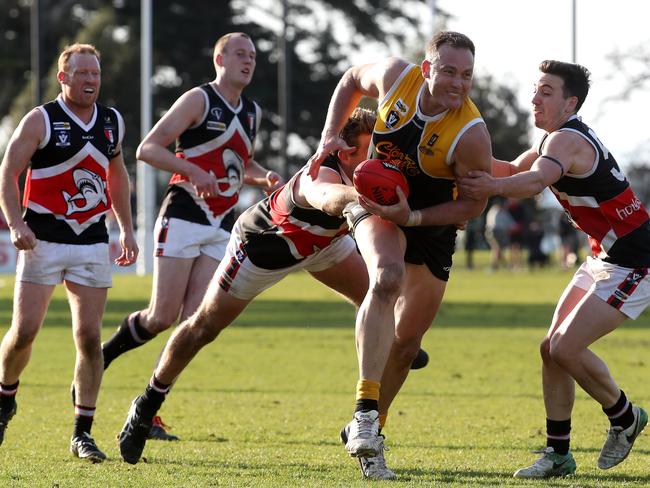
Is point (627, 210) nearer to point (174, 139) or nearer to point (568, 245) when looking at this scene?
point (174, 139)

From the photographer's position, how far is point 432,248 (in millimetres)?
7141

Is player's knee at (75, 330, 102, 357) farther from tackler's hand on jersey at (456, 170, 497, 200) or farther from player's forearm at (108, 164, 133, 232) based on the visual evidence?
tackler's hand on jersey at (456, 170, 497, 200)

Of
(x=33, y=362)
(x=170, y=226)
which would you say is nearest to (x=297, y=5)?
(x=33, y=362)

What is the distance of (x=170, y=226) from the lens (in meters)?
8.97

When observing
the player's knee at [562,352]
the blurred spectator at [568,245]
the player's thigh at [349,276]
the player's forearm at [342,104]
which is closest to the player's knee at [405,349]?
the player's thigh at [349,276]

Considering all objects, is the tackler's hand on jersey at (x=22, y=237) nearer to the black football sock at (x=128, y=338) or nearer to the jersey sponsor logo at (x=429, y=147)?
the black football sock at (x=128, y=338)

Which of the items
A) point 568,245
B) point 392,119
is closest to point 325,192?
point 392,119

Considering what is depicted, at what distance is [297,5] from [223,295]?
3943 cm

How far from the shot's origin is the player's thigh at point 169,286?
28.8ft

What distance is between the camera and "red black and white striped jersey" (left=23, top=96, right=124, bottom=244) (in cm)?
736

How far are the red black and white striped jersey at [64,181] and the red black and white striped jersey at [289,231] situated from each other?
105cm

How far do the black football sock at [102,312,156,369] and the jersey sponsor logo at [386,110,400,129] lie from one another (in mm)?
3013

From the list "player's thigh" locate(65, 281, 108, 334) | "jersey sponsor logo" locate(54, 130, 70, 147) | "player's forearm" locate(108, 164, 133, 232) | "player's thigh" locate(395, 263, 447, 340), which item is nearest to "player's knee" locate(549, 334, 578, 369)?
"player's thigh" locate(395, 263, 447, 340)

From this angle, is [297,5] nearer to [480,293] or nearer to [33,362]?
[480,293]
